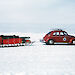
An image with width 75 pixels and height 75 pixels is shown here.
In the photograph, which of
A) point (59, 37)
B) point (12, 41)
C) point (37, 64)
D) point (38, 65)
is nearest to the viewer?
point (38, 65)

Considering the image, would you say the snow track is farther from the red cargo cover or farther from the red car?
the red car

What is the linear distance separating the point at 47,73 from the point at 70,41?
1339 cm

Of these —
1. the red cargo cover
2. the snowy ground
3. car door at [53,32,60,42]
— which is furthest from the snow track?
car door at [53,32,60,42]

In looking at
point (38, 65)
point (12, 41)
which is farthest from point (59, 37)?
point (38, 65)

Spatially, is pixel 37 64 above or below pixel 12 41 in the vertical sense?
below

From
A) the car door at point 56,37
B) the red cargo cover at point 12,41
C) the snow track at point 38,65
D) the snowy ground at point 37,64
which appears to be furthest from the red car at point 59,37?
the snow track at point 38,65

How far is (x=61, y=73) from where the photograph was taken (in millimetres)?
5391

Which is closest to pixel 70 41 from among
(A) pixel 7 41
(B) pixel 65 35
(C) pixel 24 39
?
(B) pixel 65 35

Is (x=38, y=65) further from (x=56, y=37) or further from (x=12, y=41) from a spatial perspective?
(x=56, y=37)

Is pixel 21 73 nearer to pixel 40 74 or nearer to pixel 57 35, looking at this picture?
pixel 40 74

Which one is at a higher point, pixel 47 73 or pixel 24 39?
pixel 24 39

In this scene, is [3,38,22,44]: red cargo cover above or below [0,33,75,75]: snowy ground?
above

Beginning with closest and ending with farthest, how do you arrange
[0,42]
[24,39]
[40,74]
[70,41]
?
[40,74] → [0,42] → [24,39] → [70,41]

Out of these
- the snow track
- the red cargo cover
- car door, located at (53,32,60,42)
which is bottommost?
the snow track
